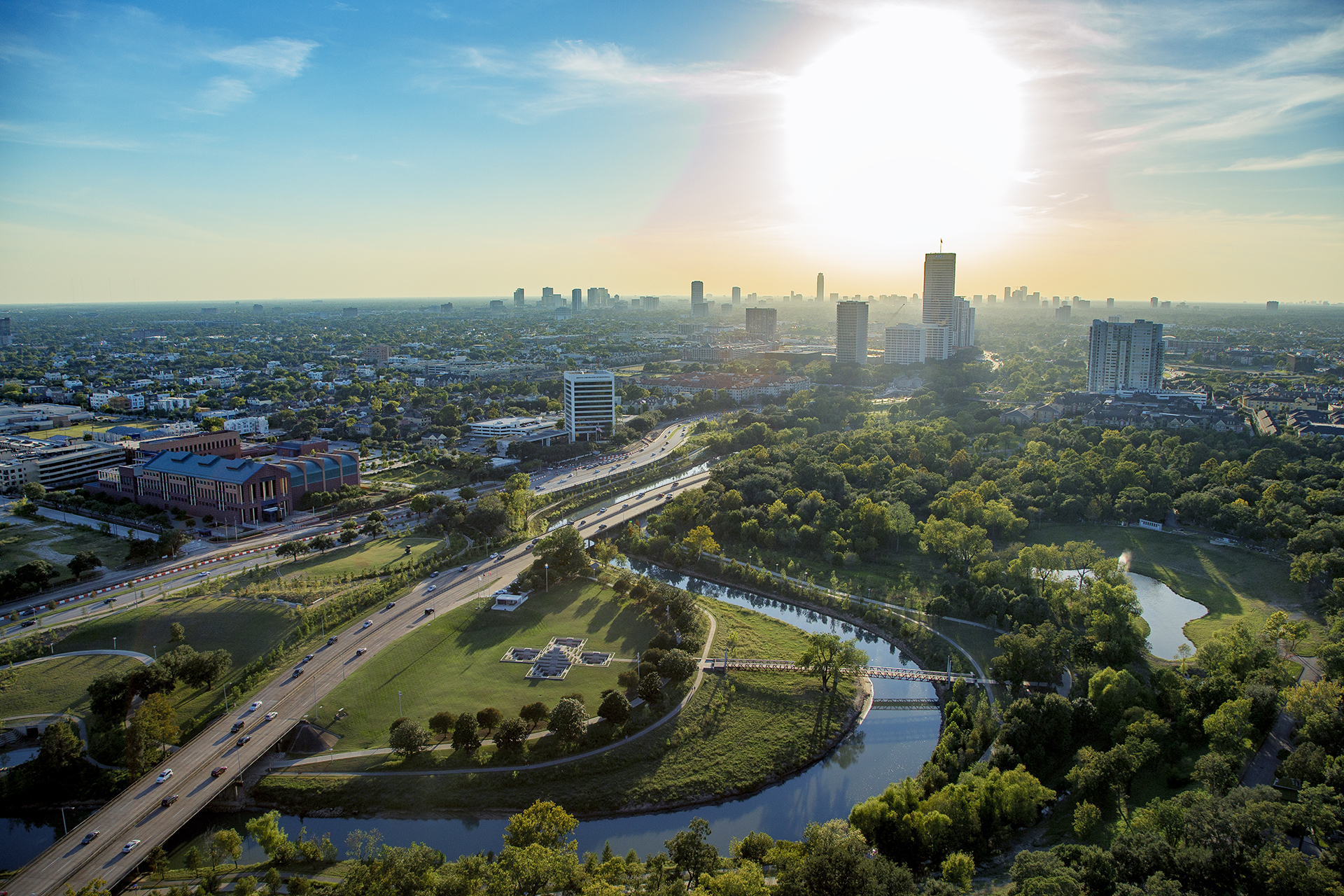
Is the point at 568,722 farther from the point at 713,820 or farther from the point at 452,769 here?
the point at 713,820

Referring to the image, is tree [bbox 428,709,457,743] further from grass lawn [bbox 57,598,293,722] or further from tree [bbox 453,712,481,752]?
grass lawn [bbox 57,598,293,722]

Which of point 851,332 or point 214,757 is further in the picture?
point 851,332

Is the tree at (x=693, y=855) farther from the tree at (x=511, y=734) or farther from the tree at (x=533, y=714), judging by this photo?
the tree at (x=533, y=714)

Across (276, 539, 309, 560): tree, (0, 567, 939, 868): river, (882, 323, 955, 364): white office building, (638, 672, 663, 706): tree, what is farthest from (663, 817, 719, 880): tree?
(882, 323, 955, 364): white office building

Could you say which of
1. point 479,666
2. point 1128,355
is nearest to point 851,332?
point 1128,355

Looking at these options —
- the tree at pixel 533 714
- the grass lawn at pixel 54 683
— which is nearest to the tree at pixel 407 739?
the tree at pixel 533 714

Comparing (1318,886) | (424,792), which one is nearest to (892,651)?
(1318,886)
